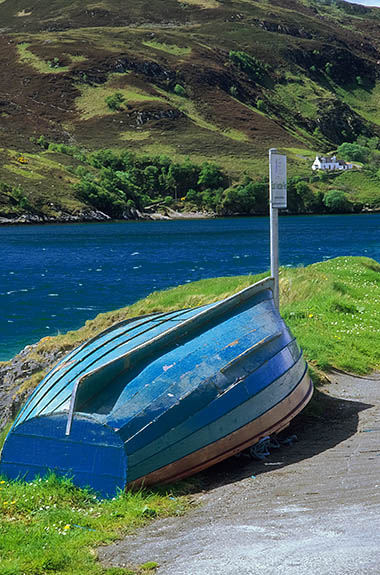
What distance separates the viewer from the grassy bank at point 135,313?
21.3 feet

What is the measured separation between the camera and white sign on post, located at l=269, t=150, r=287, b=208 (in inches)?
436

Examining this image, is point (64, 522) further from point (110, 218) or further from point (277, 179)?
point (110, 218)

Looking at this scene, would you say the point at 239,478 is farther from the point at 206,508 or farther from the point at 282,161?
the point at 282,161

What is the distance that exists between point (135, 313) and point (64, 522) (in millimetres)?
16495

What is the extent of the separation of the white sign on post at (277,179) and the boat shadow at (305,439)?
346 centimetres

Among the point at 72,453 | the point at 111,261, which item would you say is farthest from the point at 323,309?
the point at 111,261

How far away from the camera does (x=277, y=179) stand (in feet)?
36.8

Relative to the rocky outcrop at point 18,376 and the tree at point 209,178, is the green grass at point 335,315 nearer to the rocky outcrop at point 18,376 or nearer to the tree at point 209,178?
the rocky outcrop at point 18,376

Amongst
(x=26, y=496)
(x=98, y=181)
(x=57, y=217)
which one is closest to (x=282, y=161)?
(x=26, y=496)

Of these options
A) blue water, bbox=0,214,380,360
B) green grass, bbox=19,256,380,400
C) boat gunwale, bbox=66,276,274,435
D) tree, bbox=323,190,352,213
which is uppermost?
boat gunwale, bbox=66,276,274,435

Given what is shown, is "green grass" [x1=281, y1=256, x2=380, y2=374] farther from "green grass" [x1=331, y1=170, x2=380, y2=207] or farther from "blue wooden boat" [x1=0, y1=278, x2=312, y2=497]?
"green grass" [x1=331, y1=170, x2=380, y2=207]

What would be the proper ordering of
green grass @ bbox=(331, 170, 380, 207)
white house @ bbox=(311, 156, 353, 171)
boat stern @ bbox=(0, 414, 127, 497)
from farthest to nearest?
white house @ bbox=(311, 156, 353, 171) < green grass @ bbox=(331, 170, 380, 207) < boat stern @ bbox=(0, 414, 127, 497)

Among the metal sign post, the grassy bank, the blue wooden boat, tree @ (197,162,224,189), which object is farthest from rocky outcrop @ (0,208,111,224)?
the blue wooden boat

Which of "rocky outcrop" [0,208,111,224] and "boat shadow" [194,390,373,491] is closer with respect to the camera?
"boat shadow" [194,390,373,491]
